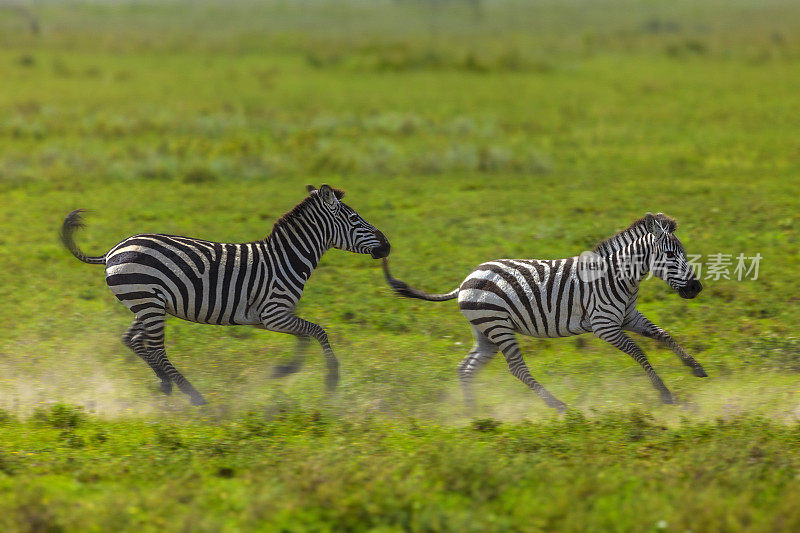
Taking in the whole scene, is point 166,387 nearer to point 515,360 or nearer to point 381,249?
point 381,249

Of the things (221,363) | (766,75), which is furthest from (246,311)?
(766,75)

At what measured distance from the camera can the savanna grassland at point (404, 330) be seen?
6.92 metres

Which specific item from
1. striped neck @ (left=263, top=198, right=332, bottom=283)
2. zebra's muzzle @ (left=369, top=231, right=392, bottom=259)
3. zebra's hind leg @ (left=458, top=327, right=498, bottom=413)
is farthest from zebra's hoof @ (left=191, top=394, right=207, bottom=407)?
zebra's hind leg @ (left=458, top=327, right=498, bottom=413)

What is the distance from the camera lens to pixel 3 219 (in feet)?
54.1

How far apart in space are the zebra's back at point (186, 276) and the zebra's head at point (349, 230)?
0.82 metres

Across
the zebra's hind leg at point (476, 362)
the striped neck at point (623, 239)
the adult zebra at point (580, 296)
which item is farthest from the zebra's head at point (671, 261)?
the zebra's hind leg at point (476, 362)

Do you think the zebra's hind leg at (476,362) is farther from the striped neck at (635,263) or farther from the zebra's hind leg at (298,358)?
the zebra's hind leg at (298,358)

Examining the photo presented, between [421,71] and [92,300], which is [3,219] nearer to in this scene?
[92,300]

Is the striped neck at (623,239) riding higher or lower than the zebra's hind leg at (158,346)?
higher

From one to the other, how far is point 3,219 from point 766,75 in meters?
29.3

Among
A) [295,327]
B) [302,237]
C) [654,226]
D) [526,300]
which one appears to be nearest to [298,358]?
[295,327]

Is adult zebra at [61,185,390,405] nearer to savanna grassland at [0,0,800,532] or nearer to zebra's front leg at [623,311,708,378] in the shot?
savanna grassland at [0,0,800,532]

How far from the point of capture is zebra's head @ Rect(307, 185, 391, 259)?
9273 millimetres

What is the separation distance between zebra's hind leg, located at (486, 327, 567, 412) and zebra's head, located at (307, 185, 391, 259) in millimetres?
1488
